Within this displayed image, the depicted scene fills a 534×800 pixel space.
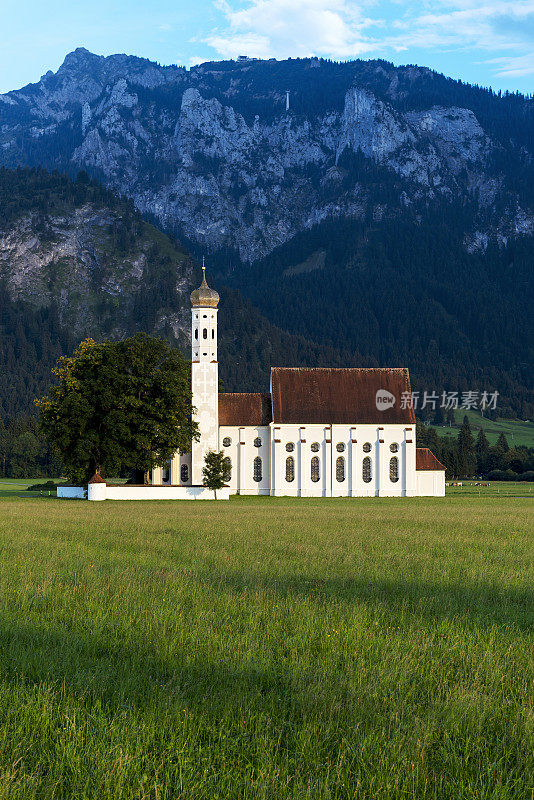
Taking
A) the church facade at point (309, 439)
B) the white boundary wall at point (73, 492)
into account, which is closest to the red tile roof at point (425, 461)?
the church facade at point (309, 439)

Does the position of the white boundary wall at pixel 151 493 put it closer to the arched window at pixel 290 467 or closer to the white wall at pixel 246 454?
the white wall at pixel 246 454

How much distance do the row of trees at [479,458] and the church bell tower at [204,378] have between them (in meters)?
64.7

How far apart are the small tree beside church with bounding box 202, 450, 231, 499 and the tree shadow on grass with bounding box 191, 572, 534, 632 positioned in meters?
57.4

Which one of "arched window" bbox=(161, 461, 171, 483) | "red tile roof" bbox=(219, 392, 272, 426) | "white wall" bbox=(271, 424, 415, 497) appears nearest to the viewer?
"arched window" bbox=(161, 461, 171, 483)

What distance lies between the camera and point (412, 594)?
50.2ft

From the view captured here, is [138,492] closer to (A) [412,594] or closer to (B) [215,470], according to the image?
(B) [215,470]

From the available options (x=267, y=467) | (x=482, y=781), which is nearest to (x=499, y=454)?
(x=267, y=467)

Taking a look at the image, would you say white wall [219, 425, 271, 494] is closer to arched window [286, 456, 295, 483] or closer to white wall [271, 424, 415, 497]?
white wall [271, 424, 415, 497]

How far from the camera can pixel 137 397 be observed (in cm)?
7481

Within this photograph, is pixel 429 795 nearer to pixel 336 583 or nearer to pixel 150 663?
pixel 150 663

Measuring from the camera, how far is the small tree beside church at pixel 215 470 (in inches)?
2953

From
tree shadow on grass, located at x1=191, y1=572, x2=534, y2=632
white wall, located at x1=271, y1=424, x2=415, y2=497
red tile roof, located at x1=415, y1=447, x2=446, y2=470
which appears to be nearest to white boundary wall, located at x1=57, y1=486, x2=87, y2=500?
white wall, located at x1=271, y1=424, x2=415, y2=497

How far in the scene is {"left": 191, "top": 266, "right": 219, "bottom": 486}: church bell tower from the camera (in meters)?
85.1

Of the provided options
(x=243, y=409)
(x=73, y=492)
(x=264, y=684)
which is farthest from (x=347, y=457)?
(x=264, y=684)
